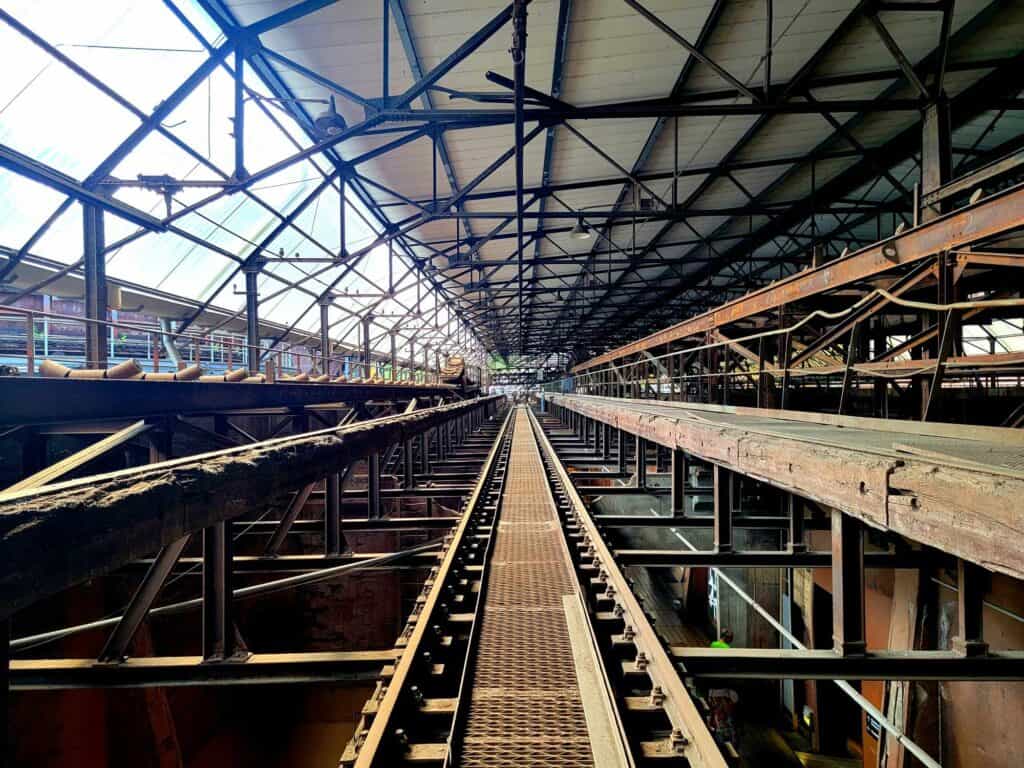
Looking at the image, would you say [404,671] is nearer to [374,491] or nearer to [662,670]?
[662,670]

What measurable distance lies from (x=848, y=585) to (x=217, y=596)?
3.36 metres

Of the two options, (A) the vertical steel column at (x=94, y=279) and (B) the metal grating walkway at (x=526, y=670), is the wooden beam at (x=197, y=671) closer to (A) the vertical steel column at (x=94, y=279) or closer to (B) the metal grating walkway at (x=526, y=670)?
(B) the metal grating walkway at (x=526, y=670)

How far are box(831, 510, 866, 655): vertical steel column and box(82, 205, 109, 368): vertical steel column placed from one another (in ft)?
27.3

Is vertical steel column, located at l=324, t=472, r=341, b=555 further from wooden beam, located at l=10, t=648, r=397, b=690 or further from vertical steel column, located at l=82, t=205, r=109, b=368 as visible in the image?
vertical steel column, located at l=82, t=205, r=109, b=368

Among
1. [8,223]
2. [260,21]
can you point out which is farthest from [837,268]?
[8,223]

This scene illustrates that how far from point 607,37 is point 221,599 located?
7374mm

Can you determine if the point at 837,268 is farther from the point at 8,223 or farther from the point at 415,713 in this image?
the point at 8,223

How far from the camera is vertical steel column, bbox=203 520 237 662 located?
8.87ft

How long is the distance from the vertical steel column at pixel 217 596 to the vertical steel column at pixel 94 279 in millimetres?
5776

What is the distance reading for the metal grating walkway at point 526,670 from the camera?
2.07 metres

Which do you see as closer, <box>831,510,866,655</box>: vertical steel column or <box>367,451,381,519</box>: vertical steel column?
<box>831,510,866,655</box>: vertical steel column

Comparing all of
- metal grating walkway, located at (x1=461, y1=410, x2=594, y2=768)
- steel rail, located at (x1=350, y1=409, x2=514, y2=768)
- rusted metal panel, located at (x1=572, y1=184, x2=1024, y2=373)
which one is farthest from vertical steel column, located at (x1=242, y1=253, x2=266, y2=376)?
rusted metal panel, located at (x1=572, y1=184, x2=1024, y2=373)

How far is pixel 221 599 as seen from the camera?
2775 mm

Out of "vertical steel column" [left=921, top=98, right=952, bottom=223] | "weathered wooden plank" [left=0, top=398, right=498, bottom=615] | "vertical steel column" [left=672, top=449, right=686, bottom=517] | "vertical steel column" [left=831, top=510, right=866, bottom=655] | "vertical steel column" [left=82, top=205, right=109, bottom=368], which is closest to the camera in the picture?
"weathered wooden plank" [left=0, top=398, right=498, bottom=615]
